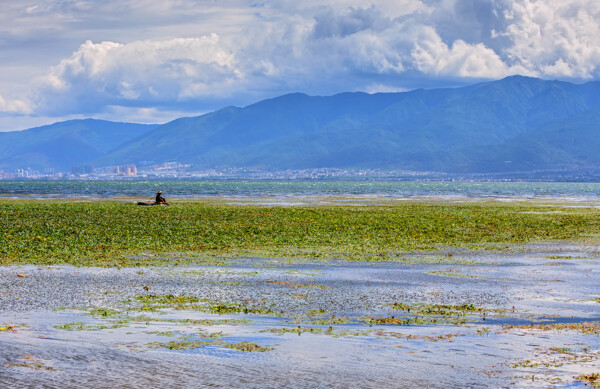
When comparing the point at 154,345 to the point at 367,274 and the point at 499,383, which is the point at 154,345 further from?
the point at 367,274

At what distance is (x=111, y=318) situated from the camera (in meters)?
19.8

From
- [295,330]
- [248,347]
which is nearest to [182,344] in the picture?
[248,347]

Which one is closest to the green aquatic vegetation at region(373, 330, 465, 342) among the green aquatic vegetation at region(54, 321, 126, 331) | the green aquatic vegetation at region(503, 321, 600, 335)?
the green aquatic vegetation at region(503, 321, 600, 335)

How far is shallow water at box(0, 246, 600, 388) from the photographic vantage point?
48.1ft

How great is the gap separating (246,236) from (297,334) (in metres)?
27.3

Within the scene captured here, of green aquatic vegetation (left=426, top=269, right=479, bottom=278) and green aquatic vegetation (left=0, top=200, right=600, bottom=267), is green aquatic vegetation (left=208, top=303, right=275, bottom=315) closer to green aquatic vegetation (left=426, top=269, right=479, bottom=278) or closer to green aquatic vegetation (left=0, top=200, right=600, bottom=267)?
green aquatic vegetation (left=426, top=269, right=479, bottom=278)

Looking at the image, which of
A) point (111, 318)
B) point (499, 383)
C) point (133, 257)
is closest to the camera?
point (499, 383)

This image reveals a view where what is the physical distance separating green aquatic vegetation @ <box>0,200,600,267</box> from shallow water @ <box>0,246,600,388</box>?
5103mm

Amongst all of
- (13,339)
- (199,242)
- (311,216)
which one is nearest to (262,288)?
(13,339)

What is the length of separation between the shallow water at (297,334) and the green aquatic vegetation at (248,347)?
0.75 feet

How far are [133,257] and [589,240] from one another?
27578 mm

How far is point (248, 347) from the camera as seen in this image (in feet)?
54.9

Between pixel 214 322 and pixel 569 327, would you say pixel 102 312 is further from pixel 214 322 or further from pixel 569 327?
pixel 569 327

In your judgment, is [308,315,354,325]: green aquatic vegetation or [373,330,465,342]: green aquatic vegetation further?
[308,315,354,325]: green aquatic vegetation
